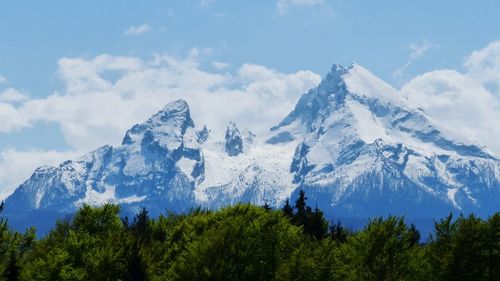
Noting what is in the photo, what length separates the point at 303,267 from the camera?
7931 centimetres

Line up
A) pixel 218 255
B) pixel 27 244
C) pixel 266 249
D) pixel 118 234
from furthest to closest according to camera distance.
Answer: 1. pixel 27 244
2. pixel 118 234
3. pixel 266 249
4. pixel 218 255

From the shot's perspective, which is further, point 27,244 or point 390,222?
point 27,244

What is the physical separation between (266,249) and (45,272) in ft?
79.7

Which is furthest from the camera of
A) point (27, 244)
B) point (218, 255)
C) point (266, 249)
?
point (27, 244)

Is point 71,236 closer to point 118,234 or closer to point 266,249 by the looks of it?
point 118,234

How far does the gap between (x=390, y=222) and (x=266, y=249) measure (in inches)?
554

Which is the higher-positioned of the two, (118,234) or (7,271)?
(118,234)

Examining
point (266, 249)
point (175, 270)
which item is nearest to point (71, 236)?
point (175, 270)

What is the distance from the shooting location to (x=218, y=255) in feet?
257

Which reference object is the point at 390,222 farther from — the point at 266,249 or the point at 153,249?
the point at 153,249

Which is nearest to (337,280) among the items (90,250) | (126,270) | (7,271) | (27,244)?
(126,270)

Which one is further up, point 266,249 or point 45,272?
point 266,249

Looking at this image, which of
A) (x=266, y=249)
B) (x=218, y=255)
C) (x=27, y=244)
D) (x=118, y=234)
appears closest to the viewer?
(x=218, y=255)

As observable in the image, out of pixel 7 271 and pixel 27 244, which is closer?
pixel 7 271
